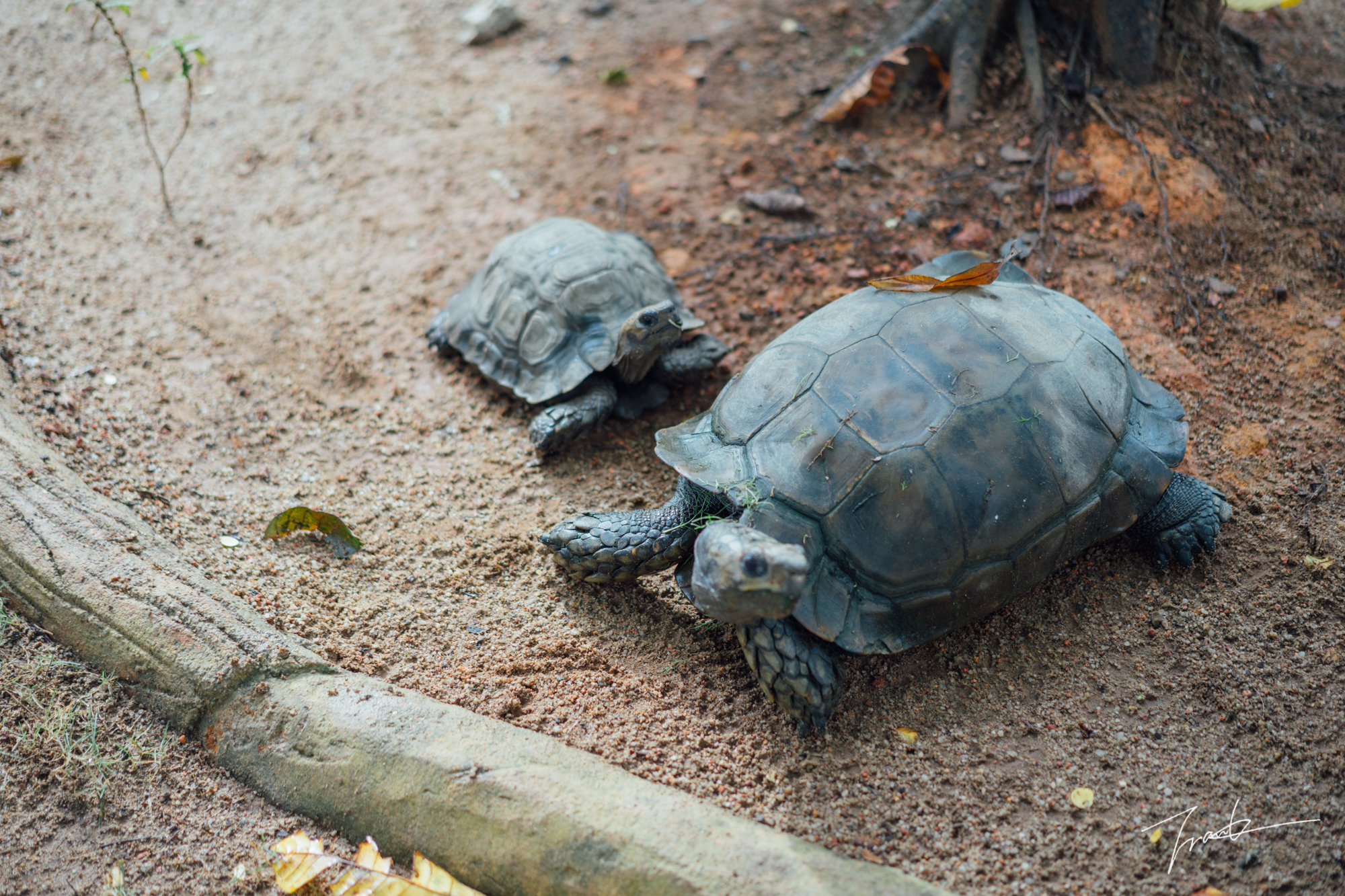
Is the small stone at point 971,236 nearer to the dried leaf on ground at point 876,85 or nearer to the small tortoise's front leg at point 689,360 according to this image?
the dried leaf on ground at point 876,85

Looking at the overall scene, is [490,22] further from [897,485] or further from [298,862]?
[298,862]

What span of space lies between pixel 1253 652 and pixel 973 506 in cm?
116

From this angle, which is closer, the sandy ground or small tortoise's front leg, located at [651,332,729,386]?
the sandy ground

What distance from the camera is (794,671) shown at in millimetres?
2645

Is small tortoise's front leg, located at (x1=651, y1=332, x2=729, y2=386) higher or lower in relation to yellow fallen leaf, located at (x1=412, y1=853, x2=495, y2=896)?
higher

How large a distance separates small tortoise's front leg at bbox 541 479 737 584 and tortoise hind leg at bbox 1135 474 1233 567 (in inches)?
65.4

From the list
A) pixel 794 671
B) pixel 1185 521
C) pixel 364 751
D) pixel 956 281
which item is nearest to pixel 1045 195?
pixel 956 281

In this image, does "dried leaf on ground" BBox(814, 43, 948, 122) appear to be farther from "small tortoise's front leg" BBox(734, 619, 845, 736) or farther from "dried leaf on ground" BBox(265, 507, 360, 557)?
"dried leaf on ground" BBox(265, 507, 360, 557)

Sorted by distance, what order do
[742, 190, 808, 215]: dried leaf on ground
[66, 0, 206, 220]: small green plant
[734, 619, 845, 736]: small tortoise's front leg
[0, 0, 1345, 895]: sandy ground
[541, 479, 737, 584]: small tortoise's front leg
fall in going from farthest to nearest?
[742, 190, 808, 215]: dried leaf on ground → [66, 0, 206, 220]: small green plant → [541, 479, 737, 584]: small tortoise's front leg → [734, 619, 845, 736]: small tortoise's front leg → [0, 0, 1345, 895]: sandy ground

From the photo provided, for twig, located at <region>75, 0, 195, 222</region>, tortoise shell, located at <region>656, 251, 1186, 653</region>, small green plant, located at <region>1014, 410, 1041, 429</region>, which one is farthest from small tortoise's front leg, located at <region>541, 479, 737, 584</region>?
twig, located at <region>75, 0, 195, 222</region>

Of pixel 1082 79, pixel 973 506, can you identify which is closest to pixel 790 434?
pixel 973 506

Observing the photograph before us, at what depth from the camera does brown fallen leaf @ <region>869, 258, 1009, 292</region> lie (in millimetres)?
3217

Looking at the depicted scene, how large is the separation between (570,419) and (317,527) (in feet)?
3.80

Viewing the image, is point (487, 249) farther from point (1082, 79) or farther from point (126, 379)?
point (1082, 79)
